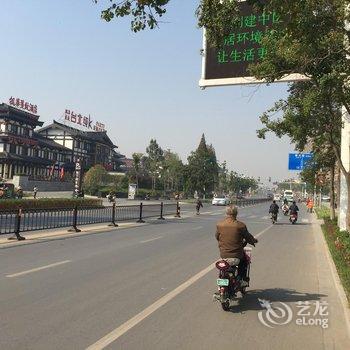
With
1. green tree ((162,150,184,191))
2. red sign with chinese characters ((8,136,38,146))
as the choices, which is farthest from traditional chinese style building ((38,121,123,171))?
green tree ((162,150,184,191))

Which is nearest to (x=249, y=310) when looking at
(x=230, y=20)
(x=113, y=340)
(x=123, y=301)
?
(x=123, y=301)

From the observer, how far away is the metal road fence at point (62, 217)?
17266 mm

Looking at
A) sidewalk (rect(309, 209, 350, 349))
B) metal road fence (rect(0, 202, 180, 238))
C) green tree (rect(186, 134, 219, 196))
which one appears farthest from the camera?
green tree (rect(186, 134, 219, 196))

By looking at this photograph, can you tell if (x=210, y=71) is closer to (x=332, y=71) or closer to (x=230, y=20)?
(x=332, y=71)

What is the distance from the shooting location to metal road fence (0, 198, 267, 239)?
1727cm

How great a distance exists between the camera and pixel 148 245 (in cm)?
1614

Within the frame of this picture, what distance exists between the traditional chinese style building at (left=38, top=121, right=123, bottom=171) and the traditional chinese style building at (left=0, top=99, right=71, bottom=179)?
654 cm

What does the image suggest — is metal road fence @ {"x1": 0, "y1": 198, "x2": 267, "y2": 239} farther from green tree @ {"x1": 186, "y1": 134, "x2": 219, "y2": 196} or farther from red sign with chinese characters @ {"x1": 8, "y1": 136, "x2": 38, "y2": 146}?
green tree @ {"x1": 186, "y1": 134, "x2": 219, "y2": 196}

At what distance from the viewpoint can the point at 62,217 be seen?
21688mm

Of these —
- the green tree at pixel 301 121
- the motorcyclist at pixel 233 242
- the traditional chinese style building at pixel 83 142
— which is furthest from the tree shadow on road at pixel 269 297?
the traditional chinese style building at pixel 83 142

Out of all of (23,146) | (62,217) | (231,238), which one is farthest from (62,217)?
(23,146)

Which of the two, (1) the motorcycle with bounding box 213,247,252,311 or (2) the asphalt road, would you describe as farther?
(1) the motorcycle with bounding box 213,247,252,311

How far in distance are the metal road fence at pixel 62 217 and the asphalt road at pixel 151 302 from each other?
10.5 ft

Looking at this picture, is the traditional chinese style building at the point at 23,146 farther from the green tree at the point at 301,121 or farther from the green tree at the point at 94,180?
the green tree at the point at 301,121
